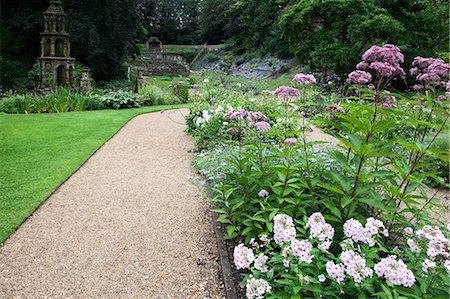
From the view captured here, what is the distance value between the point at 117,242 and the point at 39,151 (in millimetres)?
3681

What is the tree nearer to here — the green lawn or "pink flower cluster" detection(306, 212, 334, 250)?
the green lawn

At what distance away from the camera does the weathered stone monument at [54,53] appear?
12.9 m

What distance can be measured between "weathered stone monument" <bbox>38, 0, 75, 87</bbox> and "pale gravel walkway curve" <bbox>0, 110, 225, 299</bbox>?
9779mm

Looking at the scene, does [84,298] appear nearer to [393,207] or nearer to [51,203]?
[51,203]

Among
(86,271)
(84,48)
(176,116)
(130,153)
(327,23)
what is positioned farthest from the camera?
(84,48)

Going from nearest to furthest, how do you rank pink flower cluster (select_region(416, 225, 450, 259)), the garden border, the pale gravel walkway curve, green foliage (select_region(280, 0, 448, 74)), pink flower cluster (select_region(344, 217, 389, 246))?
pink flower cluster (select_region(416, 225, 450, 259)) < pink flower cluster (select_region(344, 217, 389, 246)) < the garden border < the pale gravel walkway curve < green foliage (select_region(280, 0, 448, 74))

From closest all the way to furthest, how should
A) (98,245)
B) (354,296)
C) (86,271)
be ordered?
1. (354,296)
2. (86,271)
3. (98,245)

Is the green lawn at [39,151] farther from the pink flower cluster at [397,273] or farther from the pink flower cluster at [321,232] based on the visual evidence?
the pink flower cluster at [397,273]

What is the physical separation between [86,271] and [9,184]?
2393 mm

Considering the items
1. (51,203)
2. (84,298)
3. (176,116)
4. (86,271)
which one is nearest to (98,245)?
(86,271)

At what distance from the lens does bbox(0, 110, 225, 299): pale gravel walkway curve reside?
Answer: 2492mm

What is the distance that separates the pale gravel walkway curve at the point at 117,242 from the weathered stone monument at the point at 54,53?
978 cm

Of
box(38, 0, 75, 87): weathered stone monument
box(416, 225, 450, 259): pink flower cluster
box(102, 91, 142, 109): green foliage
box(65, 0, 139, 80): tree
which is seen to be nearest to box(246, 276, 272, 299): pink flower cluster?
box(416, 225, 450, 259): pink flower cluster

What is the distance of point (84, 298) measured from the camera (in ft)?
7.76
